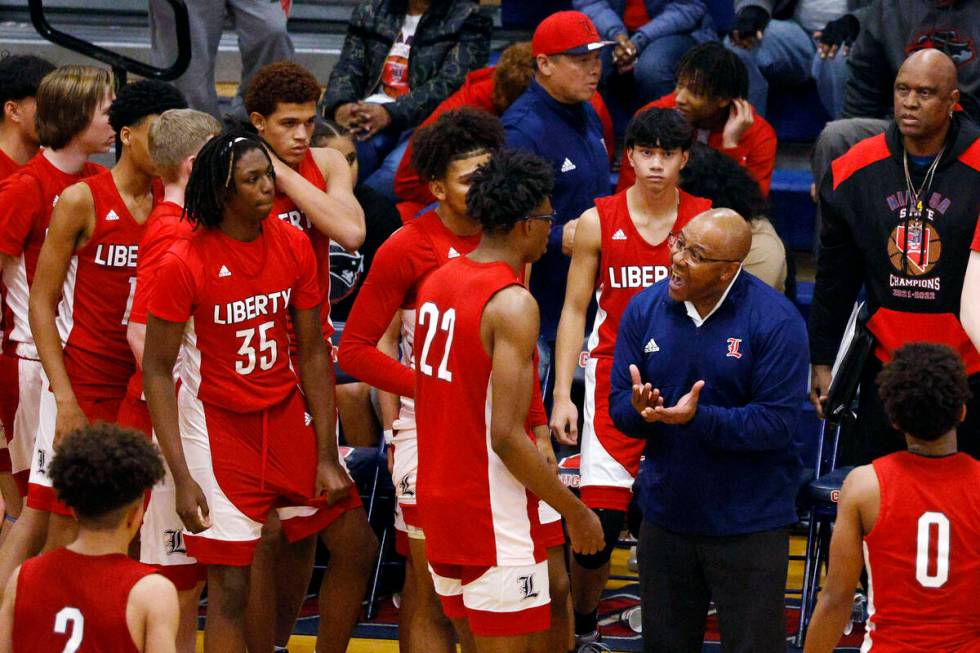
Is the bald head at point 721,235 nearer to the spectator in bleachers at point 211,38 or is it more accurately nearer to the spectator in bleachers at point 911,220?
the spectator in bleachers at point 911,220

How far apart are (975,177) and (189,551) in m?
2.87

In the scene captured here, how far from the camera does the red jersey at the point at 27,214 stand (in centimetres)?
545

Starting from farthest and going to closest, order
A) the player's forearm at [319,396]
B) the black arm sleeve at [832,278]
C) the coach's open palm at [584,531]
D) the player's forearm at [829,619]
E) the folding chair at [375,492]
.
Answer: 1. the folding chair at [375,492]
2. the black arm sleeve at [832,278]
3. the player's forearm at [319,396]
4. the coach's open palm at [584,531]
5. the player's forearm at [829,619]

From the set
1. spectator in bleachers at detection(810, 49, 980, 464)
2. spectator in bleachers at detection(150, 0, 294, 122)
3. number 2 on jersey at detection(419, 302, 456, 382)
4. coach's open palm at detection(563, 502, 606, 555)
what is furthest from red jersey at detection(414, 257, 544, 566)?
spectator in bleachers at detection(150, 0, 294, 122)

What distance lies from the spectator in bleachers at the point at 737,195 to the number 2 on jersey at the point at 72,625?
3.24 meters

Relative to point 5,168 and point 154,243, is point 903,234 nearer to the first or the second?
point 154,243

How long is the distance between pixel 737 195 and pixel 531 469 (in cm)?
219

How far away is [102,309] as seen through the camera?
17.3 ft

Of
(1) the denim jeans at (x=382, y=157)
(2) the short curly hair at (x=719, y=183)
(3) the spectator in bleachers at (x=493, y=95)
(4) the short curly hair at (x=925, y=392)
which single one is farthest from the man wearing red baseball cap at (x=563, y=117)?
(4) the short curly hair at (x=925, y=392)

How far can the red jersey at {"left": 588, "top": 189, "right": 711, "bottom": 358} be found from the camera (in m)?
5.41

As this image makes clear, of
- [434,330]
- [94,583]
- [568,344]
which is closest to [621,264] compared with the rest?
[568,344]

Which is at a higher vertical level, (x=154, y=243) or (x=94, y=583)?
(x=154, y=243)

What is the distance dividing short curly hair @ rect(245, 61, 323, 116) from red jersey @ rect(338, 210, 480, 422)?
682mm

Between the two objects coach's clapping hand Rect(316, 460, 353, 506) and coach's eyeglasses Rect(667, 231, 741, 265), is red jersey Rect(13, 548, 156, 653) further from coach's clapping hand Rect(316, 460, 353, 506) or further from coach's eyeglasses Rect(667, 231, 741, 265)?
coach's eyeglasses Rect(667, 231, 741, 265)
